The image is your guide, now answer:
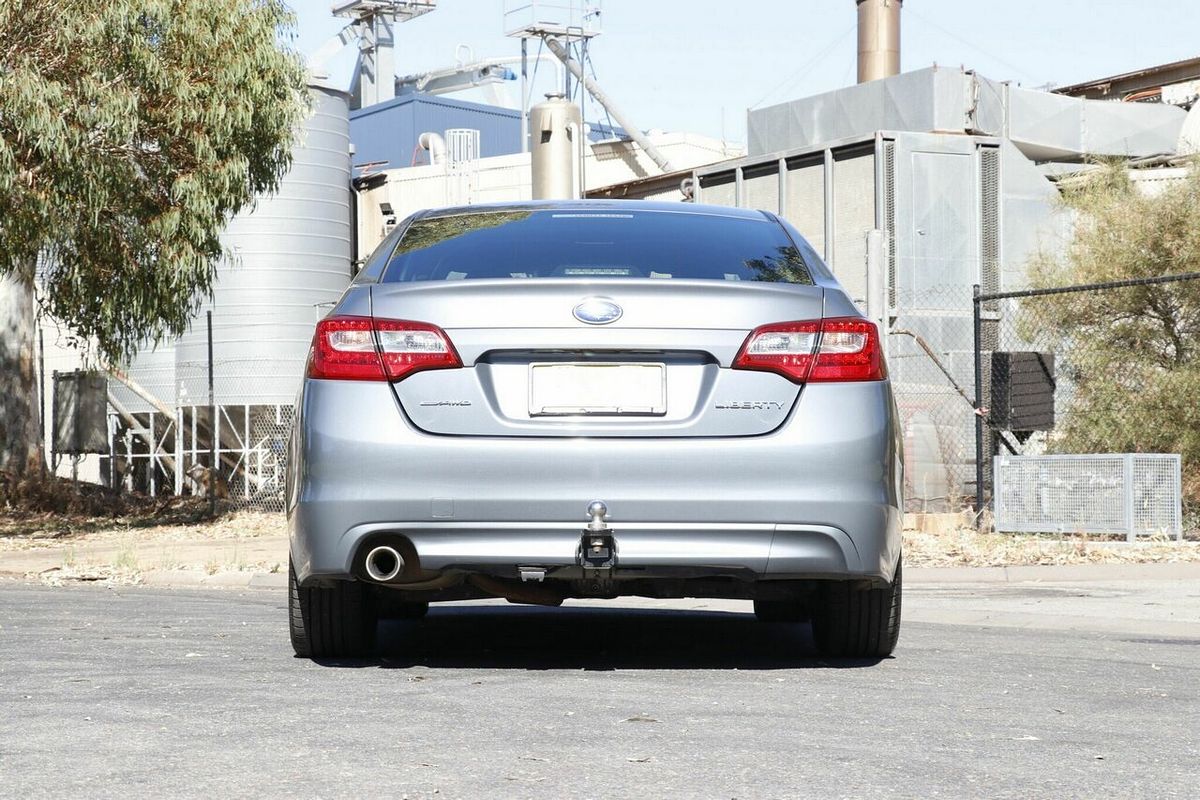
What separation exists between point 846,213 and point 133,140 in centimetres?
1121

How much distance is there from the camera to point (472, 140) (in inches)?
2181

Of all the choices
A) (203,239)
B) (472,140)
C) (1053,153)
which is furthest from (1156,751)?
(472,140)

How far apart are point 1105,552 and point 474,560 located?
28.1 feet

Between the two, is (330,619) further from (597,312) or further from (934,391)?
(934,391)

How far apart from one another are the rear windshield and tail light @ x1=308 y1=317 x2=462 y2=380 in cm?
30

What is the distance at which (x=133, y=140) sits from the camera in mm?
18281

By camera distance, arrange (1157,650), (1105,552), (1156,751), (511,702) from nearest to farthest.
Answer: (1156,751)
(511,702)
(1157,650)
(1105,552)

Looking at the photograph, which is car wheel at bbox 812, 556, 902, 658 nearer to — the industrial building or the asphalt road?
the asphalt road

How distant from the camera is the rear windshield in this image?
20.0 ft

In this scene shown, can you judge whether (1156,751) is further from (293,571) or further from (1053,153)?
(1053,153)

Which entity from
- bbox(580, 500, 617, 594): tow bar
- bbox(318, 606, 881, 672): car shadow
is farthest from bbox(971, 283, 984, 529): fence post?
bbox(580, 500, 617, 594): tow bar

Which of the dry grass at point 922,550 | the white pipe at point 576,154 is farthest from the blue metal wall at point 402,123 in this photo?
the dry grass at point 922,550

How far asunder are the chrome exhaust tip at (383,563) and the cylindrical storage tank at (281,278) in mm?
25391

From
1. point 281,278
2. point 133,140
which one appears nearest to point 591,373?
point 133,140
